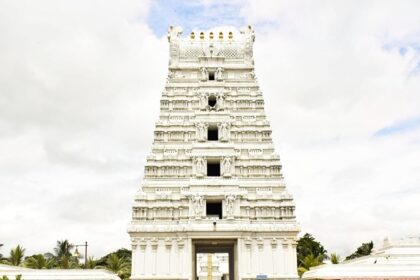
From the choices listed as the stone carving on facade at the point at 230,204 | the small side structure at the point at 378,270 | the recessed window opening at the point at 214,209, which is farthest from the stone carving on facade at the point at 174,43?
the small side structure at the point at 378,270

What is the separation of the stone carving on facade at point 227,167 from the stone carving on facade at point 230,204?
6.34 feet

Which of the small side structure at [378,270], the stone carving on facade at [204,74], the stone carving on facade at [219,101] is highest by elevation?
the stone carving on facade at [204,74]

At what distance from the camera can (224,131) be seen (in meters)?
40.0

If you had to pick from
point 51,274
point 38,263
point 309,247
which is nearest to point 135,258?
point 51,274

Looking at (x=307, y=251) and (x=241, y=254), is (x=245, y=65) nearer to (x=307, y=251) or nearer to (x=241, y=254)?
(x=241, y=254)

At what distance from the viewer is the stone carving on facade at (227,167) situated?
37.7 meters

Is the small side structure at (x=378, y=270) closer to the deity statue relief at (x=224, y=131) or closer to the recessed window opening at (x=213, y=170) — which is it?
the recessed window opening at (x=213, y=170)

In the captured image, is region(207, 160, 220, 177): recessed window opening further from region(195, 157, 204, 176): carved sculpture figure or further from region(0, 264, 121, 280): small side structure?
region(0, 264, 121, 280): small side structure

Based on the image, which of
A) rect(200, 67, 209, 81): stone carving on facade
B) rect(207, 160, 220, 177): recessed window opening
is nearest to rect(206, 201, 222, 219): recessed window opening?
rect(207, 160, 220, 177): recessed window opening

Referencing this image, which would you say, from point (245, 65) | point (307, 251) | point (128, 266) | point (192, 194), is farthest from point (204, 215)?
point (307, 251)

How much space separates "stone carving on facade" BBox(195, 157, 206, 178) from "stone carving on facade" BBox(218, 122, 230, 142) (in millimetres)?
2603

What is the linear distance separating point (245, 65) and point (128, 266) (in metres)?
25.7

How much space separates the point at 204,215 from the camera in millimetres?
35719

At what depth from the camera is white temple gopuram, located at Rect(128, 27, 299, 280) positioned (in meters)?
35.0
